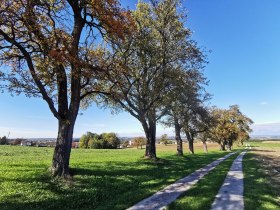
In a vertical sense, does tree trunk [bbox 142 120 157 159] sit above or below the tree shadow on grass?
above

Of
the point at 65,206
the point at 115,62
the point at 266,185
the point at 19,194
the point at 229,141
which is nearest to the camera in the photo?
the point at 65,206

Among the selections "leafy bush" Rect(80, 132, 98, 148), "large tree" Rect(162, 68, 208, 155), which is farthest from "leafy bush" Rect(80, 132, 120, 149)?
"large tree" Rect(162, 68, 208, 155)

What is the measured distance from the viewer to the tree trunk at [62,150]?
18.7m

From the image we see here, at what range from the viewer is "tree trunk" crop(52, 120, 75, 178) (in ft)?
61.4

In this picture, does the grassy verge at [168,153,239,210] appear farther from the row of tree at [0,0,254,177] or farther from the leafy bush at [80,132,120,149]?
the leafy bush at [80,132,120,149]

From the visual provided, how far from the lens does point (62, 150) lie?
62.8 feet

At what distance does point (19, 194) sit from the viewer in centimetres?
1424

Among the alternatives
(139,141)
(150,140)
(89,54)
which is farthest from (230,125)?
(89,54)

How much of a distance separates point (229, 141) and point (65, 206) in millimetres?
92664

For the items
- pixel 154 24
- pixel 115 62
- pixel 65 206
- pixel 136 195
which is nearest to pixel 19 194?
pixel 65 206

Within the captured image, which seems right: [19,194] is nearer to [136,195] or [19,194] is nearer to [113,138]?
[136,195]

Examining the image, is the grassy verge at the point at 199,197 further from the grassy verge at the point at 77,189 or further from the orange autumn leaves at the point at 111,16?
the orange autumn leaves at the point at 111,16

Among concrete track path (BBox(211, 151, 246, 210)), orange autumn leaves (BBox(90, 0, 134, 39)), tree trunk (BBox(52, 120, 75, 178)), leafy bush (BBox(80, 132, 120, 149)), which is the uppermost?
orange autumn leaves (BBox(90, 0, 134, 39))

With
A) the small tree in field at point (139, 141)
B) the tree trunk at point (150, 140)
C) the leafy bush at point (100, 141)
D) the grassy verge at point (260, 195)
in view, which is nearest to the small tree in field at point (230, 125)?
the leafy bush at point (100, 141)
